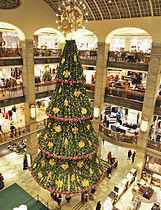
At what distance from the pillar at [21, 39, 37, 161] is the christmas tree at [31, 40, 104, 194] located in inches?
367

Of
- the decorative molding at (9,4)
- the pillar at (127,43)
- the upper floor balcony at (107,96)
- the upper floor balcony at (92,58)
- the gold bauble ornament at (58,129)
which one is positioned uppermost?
the decorative molding at (9,4)

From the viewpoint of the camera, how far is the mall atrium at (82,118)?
5609mm

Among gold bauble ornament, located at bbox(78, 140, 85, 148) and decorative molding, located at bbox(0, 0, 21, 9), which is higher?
decorative molding, located at bbox(0, 0, 21, 9)

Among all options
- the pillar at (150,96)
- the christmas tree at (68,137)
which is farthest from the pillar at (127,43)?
the christmas tree at (68,137)

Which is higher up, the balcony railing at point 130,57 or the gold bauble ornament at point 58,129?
the balcony railing at point 130,57

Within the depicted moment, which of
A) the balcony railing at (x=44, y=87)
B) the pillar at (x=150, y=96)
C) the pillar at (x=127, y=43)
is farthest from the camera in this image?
the pillar at (x=127, y=43)

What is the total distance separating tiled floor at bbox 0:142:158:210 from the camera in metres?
12.0

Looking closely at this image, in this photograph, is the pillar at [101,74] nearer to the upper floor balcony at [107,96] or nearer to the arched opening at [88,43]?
the upper floor balcony at [107,96]

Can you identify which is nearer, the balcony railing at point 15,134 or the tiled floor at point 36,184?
the tiled floor at point 36,184

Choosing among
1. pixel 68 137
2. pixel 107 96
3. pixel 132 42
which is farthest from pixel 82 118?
pixel 132 42

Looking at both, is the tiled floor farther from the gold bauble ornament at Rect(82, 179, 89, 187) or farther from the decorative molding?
the decorative molding

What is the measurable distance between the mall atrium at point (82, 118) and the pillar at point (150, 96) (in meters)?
0.06

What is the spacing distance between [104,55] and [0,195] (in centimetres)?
1173

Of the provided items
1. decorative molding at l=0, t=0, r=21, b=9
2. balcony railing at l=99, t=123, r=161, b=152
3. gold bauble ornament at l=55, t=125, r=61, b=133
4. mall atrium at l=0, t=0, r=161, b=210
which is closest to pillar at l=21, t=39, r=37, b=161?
mall atrium at l=0, t=0, r=161, b=210
